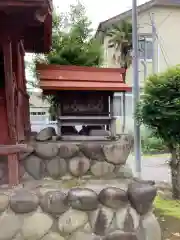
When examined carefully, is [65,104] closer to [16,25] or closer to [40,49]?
[40,49]

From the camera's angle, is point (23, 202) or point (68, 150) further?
point (68, 150)

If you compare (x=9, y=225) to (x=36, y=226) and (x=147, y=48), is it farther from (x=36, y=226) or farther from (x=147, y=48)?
(x=147, y=48)

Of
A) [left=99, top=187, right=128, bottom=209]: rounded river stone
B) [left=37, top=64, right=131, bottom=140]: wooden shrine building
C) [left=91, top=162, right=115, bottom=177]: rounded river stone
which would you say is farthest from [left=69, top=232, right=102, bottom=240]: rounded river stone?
[left=37, top=64, right=131, bottom=140]: wooden shrine building

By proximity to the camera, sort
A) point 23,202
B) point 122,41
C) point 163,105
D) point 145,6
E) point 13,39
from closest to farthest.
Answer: point 23,202
point 13,39
point 163,105
point 145,6
point 122,41

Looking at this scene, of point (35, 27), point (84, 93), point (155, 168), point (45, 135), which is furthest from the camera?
point (155, 168)

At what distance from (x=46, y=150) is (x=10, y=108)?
1.01 metres

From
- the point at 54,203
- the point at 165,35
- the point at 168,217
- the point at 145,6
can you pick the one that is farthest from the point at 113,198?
the point at 165,35

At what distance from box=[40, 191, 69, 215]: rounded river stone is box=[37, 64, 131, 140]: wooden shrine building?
53.2 inches

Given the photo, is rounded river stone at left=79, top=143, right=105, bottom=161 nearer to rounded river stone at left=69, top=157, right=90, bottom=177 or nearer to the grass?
rounded river stone at left=69, top=157, right=90, bottom=177

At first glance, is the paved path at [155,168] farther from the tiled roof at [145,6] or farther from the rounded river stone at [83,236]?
the tiled roof at [145,6]

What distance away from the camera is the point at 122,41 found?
57.6ft

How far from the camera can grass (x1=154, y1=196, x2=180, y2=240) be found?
15.3ft

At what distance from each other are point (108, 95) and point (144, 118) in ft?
4.26

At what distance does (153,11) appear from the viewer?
57.4 feet
